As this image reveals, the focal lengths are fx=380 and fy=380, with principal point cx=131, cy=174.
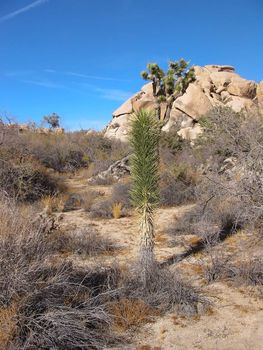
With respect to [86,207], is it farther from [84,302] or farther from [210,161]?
[84,302]

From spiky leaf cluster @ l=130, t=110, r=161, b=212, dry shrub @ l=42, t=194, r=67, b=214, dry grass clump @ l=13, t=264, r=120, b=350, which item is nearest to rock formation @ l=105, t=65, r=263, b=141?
dry shrub @ l=42, t=194, r=67, b=214

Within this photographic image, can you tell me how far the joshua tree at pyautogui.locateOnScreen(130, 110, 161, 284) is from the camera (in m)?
5.46

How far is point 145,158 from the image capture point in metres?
5.52

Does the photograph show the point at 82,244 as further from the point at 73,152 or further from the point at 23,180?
the point at 73,152

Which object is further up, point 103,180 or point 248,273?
point 103,180

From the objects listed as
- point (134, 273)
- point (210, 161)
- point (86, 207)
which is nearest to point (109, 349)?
point (134, 273)

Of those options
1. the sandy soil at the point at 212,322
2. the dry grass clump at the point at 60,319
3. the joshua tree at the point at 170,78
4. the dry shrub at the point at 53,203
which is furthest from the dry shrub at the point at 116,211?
the joshua tree at the point at 170,78

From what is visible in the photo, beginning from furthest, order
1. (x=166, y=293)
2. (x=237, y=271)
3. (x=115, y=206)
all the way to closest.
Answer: (x=115, y=206) → (x=237, y=271) → (x=166, y=293)

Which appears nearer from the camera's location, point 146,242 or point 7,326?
point 7,326

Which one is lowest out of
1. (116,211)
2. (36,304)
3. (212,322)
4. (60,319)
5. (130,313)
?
(212,322)

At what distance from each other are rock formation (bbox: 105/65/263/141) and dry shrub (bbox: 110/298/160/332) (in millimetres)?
19436

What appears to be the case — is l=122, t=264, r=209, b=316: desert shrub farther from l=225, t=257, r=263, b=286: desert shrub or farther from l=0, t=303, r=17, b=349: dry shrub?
l=0, t=303, r=17, b=349: dry shrub

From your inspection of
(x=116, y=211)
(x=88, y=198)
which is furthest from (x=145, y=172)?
(x=88, y=198)

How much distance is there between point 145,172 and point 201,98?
74.6ft
